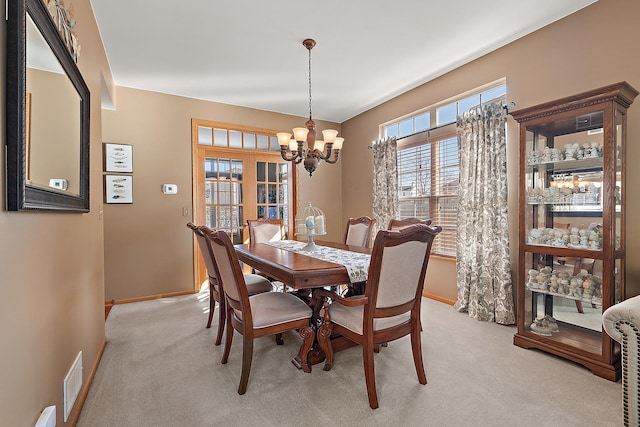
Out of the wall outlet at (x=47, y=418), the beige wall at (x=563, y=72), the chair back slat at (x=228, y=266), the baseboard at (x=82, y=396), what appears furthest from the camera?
the beige wall at (x=563, y=72)

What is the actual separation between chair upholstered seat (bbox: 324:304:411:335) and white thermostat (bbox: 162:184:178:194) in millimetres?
3114

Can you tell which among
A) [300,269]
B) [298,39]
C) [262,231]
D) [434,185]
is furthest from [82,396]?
[434,185]

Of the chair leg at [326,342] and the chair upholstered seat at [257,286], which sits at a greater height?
the chair upholstered seat at [257,286]

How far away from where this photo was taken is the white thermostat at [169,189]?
4.30 m

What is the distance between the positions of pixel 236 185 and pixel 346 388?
11.7 feet

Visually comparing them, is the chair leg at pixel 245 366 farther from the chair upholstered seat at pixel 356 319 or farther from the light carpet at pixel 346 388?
the chair upholstered seat at pixel 356 319

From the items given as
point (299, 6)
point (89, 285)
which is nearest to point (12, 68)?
point (89, 285)

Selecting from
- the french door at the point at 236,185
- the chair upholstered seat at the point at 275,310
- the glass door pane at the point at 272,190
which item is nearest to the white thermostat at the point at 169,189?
the french door at the point at 236,185

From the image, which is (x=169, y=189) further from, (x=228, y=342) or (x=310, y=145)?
(x=228, y=342)

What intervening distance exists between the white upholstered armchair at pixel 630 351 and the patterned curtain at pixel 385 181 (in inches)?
115

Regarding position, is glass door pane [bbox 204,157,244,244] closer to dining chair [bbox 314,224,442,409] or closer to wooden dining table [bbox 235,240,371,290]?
wooden dining table [bbox 235,240,371,290]

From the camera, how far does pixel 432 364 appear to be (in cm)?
234

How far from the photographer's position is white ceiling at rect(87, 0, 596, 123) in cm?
258

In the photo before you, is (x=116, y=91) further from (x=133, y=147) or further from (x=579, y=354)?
(x=579, y=354)
